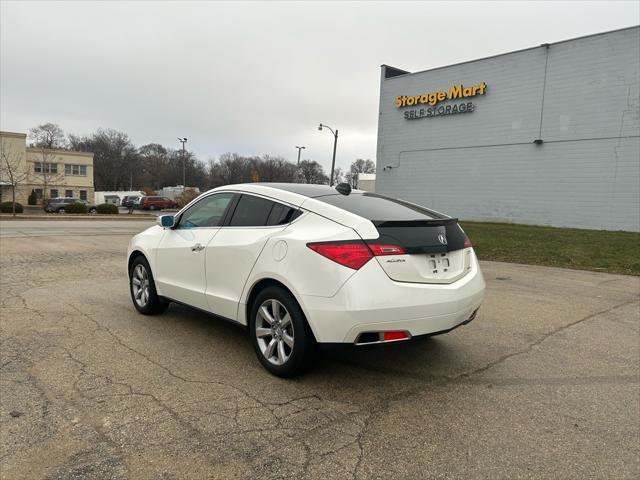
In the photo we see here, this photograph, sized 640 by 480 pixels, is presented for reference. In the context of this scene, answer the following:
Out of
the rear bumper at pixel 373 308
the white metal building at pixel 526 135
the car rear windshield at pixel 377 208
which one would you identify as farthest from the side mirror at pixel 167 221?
the white metal building at pixel 526 135

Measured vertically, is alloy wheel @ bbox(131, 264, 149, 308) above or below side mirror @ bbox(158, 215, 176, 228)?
below

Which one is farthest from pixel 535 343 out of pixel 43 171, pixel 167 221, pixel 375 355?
pixel 43 171

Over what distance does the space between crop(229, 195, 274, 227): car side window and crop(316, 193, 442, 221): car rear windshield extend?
1.66 ft

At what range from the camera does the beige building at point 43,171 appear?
54125mm

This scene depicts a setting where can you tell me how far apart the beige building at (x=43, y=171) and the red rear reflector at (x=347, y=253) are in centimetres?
5806

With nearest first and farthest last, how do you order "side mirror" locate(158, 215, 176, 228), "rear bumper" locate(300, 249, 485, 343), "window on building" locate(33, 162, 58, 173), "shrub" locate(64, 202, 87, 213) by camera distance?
"rear bumper" locate(300, 249, 485, 343) < "side mirror" locate(158, 215, 176, 228) < "shrub" locate(64, 202, 87, 213) < "window on building" locate(33, 162, 58, 173)

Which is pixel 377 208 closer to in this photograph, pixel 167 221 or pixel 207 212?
pixel 207 212

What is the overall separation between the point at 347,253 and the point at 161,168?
104126mm

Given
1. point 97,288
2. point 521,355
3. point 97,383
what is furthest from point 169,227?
point 521,355

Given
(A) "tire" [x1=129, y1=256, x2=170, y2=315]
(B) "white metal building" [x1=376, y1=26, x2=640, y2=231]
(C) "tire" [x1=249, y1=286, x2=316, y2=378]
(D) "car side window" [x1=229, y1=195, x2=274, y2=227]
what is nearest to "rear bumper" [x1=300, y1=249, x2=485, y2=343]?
(C) "tire" [x1=249, y1=286, x2=316, y2=378]

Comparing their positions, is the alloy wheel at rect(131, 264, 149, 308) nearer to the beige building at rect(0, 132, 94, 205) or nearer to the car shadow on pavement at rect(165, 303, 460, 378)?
the car shadow on pavement at rect(165, 303, 460, 378)

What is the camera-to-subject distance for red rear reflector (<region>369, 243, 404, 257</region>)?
3.28 m

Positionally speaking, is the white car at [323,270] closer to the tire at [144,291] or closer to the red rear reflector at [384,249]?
the red rear reflector at [384,249]

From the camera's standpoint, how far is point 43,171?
2293 inches
